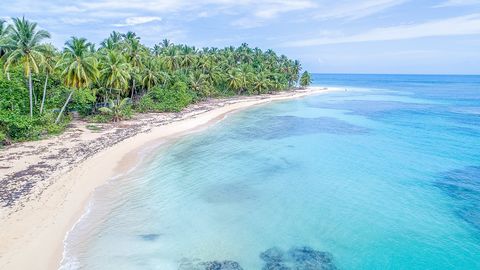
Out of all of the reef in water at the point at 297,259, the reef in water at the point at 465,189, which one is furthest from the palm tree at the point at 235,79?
the reef in water at the point at 297,259

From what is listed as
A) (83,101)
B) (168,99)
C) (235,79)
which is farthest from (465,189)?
(235,79)

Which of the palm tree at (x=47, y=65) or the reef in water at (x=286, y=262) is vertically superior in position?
the palm tree at (x=47, y=65)

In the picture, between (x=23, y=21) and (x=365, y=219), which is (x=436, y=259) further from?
(x=23, y=21)

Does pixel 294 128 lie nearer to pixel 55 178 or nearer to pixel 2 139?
pixel 55 178

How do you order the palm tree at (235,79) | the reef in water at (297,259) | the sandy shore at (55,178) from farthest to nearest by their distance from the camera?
the palm tree at (235,79) < the sandy shore at (55,178) < the reef in water at (297,259)

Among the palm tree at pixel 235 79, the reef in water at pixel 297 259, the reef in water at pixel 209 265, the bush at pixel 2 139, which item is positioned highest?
the palm tree at pixel 235 79

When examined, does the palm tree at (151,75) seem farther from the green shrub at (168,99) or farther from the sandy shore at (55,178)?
the sandy shore at (55,178)
